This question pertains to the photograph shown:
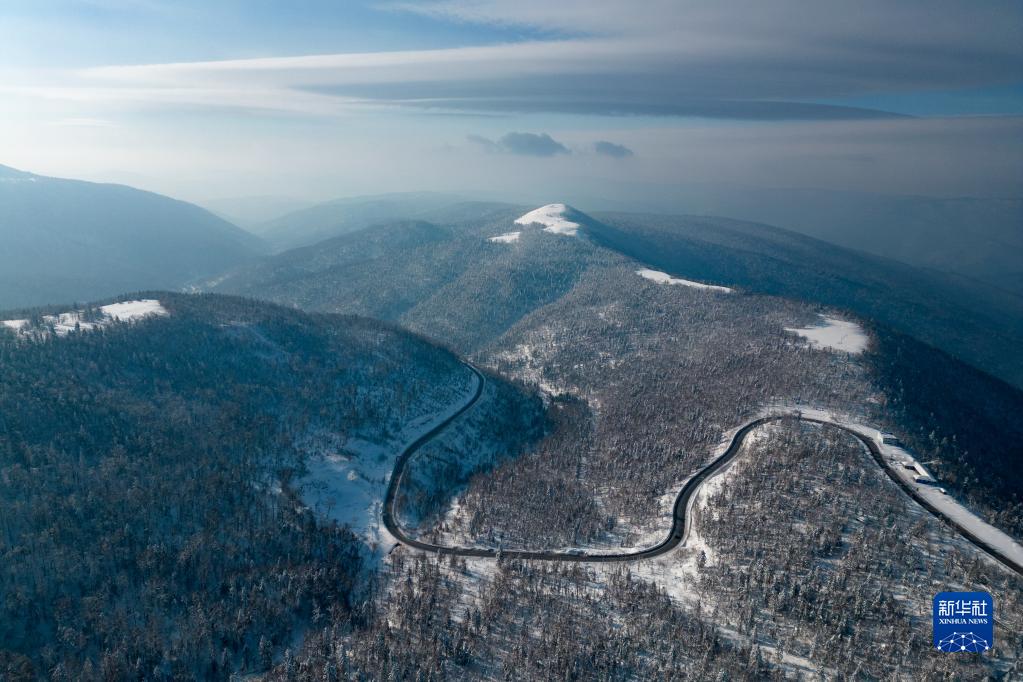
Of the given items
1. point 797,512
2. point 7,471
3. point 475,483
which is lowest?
point 475,483

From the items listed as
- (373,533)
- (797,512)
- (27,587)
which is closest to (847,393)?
(797,512)

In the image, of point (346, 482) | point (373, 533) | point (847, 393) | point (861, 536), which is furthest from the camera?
point (847, 393)

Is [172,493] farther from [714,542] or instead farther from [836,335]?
[836,335]

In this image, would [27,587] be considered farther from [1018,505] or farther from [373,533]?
[1018,505]

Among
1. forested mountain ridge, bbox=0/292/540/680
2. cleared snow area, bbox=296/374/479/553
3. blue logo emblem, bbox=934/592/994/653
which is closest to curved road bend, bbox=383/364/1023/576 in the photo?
cleared snow area, bbox=296/374/479/553

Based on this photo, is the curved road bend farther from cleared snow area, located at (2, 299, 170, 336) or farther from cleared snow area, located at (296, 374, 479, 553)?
cleared snow area, located at (2, 299, 170, 336)
